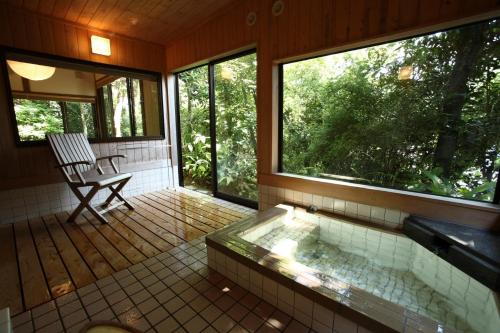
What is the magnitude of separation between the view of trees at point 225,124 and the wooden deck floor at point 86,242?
475mm

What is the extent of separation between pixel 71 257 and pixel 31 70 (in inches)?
88.1

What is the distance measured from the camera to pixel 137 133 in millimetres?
3600

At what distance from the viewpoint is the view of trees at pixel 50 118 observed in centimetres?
265

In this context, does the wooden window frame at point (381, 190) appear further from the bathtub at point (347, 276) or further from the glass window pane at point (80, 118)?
the glass window pane at point (80, 118)

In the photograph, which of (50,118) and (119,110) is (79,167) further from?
(119,110)

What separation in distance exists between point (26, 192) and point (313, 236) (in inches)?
128

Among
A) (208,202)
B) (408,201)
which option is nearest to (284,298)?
(408,201)

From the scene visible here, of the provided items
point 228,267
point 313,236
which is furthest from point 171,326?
point 313,236

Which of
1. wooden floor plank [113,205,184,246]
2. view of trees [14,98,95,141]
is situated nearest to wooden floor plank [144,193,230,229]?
wooden floor plank [113,205,184,246]

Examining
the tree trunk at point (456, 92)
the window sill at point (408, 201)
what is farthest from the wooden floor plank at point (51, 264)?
the tree trunk at point (456, 92)

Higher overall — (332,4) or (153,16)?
(153,16)

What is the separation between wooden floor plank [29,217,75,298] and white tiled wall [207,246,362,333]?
39.2 inches

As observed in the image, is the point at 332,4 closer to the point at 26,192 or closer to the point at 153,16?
the point at 153,16

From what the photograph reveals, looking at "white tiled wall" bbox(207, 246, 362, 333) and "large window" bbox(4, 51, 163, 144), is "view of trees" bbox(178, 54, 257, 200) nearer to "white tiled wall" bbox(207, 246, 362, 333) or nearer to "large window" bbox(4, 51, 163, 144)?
"large window" bbox(4, 51, 163, 144)
